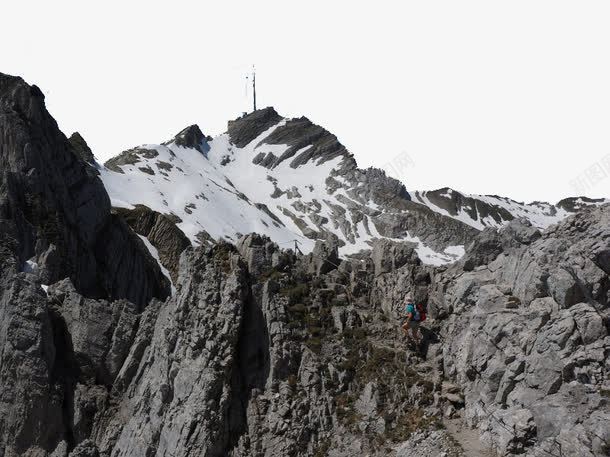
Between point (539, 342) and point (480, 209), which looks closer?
point (539, 342)

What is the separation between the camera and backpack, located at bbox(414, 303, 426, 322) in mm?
27547

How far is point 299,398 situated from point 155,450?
6.70 meters

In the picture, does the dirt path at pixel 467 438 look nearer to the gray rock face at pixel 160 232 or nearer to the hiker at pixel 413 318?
the hiker at pixel 413 318

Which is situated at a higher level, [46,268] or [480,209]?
[480,209]

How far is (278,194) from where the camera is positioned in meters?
165

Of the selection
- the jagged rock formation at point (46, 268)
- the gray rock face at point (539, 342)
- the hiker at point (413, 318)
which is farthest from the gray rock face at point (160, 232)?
the gray rock face at point (539, 342)

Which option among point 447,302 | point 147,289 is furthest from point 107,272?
point 447,302

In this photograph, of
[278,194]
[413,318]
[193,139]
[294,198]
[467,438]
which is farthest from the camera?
[193,139]

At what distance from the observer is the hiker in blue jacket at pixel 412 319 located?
2738cm

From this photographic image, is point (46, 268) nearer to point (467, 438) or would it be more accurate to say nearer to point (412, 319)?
point (412, 319)

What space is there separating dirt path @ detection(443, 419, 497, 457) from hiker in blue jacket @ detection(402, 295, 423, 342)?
4894 mm

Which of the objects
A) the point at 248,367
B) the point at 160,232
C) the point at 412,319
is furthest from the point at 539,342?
the point at 160,232

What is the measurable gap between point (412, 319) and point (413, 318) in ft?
0.42

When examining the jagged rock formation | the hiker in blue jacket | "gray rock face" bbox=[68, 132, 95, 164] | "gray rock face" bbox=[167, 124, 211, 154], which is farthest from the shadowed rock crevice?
"gray rock face" bbox=[167, 124, 211, 154]
